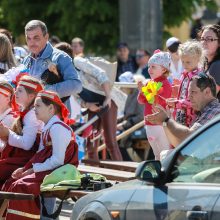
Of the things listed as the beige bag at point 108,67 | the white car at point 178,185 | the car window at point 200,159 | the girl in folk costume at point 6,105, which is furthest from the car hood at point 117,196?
the beige bag at point 108,67

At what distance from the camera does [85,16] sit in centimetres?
2269

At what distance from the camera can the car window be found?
254 inches

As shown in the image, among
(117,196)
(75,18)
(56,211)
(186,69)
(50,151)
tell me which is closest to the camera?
(117,196)

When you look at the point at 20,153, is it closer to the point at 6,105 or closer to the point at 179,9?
the point at 6,105

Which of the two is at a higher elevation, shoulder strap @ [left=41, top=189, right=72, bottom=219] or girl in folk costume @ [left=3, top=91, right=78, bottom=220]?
girl in folk costume @ [left=3, top=91, right=78, bottom=220]

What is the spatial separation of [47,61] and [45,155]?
1.67m

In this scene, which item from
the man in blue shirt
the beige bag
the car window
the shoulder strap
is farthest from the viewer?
the beige bag

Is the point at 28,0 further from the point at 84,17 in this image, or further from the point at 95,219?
the point at 95,219

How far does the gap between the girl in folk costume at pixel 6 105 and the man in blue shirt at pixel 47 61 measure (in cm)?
57

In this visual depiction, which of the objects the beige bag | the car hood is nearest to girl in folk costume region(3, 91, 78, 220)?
the car hood

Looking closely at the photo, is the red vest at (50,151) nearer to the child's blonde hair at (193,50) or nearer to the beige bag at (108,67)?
the child's blonde hair at (193,50)

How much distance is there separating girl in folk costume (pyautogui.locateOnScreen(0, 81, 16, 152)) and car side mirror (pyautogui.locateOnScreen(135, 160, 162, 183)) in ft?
10.5

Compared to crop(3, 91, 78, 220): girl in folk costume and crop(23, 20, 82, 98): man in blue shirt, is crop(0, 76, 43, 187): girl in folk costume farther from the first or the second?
crop(23, 20, 82, 98): man in blue shirt

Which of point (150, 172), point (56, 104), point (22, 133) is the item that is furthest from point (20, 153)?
point (150, 172)
